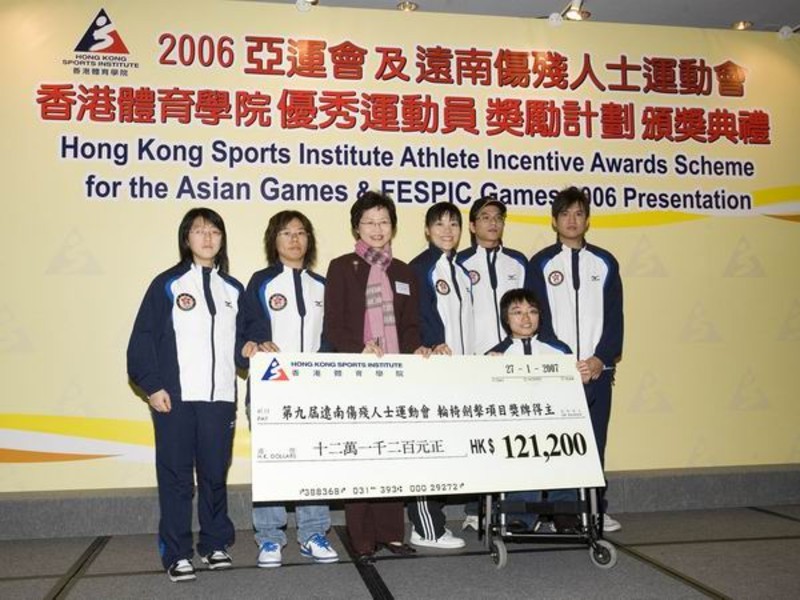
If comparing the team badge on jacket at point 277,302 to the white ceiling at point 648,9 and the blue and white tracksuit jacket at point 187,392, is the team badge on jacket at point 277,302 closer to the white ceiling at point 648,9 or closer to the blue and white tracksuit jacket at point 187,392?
the blue and white tracksuit jacket at point 187,392

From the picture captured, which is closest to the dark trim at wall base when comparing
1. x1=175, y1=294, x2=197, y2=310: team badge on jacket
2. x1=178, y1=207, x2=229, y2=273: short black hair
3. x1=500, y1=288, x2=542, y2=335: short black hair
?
x1=500, y1=288, x2=542, y2=335: short black hair

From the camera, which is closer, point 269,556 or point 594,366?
point 269,556

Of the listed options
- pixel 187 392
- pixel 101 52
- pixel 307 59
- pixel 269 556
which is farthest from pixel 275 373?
pixel 101 52

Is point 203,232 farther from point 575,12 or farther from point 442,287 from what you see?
point 575,12

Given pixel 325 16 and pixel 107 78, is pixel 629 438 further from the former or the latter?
pixel 107 78

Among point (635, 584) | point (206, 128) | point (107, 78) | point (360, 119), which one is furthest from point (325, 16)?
point (635, 584)

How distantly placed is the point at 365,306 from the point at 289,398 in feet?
1.95

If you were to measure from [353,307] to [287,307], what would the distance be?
315 millimetres

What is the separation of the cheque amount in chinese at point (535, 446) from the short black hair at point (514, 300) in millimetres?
626

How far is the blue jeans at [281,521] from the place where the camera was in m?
3.35

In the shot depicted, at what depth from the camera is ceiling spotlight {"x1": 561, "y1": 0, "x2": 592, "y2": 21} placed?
4.64 meters

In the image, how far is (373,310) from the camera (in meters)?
3.41

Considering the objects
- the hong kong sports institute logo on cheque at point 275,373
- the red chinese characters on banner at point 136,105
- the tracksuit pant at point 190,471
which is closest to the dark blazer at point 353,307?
the hong kong sports institute logo on cheque at point 275,373

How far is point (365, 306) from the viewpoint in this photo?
135 inches
